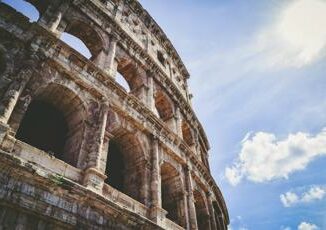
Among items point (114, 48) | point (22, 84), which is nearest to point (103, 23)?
point (114, 48)

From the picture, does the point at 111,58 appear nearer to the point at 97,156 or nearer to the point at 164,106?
the point at 164,106

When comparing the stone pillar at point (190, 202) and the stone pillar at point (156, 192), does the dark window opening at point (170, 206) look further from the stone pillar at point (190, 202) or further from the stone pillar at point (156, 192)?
the stone pillar at point (156, 192)

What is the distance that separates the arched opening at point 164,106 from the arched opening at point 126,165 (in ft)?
15.0

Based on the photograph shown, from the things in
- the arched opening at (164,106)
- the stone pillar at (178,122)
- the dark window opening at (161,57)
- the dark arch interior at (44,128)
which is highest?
the dark window opening at (161,57)

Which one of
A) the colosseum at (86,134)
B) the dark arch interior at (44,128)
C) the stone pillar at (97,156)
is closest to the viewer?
the colosseum at (86,134)

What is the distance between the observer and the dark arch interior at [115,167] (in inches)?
386

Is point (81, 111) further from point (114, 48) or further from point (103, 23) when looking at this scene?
point (103, 23)

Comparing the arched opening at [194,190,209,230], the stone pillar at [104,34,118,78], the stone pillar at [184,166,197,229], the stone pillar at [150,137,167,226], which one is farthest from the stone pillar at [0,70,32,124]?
the arched opening at [194,190,209,230]

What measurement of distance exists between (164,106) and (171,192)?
193 inches

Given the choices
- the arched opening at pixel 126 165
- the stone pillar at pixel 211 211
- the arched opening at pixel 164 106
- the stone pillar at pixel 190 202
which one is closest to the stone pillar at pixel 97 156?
the arched opening at pixel 126 165

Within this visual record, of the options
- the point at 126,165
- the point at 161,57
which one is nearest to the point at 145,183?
the point at 126,165

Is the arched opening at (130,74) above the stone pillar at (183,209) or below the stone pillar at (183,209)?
above

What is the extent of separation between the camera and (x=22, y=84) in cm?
687

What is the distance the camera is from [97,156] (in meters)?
7.48
